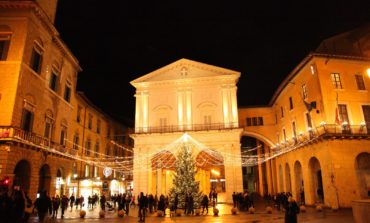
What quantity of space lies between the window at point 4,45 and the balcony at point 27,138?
5.41 m

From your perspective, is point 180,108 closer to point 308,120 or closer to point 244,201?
point 308,120

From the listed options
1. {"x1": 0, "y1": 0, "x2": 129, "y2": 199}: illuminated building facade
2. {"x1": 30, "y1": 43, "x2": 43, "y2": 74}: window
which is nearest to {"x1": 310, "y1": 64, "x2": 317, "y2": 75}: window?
{"x1": 0, "y1": 0, "x2": 129, "y2": 199}: illuminated building facade

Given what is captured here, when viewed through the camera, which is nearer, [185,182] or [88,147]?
[185,182]

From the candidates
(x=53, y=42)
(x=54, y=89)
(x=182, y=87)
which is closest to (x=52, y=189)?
(x=54, y=89)

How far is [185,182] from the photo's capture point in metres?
23.2

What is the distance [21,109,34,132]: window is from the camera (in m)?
20.9

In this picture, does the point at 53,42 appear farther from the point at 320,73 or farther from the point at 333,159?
the point at 333,159

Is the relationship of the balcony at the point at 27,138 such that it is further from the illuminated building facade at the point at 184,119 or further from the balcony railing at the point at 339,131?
the balcony railing at the point at 339,131

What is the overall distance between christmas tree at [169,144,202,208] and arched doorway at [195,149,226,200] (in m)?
6.85

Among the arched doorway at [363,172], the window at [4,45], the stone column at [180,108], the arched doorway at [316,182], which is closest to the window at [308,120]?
the arched doorway at [316,182]

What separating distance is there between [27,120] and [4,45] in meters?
5.61

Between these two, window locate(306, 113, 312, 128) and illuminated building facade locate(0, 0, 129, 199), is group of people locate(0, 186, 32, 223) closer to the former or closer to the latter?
illuminated building facade locate(0, 0, 129, 199)

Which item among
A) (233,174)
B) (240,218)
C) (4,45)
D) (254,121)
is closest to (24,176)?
(4,45)

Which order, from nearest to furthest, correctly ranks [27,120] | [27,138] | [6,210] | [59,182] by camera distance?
1. [6,210]
2. [27,138]
3. [27,120]
4. [59,182]
